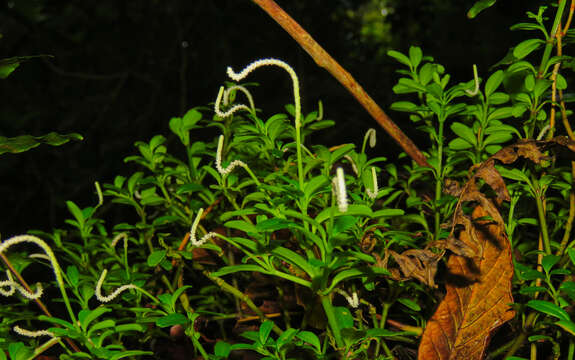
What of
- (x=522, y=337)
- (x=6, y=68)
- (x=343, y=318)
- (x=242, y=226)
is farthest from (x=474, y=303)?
(x=6, y=68)

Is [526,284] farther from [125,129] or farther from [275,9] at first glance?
[125,129]

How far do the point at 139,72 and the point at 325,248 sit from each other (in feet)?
10.5

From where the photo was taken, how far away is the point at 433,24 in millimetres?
4543

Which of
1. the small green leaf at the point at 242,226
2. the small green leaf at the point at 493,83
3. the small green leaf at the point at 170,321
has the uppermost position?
the small green leaf at the point at 242,226

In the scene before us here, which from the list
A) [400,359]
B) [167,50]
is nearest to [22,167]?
[167,50]

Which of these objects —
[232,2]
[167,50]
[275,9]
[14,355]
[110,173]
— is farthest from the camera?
[167,50]

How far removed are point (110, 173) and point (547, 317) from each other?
90.7 inches

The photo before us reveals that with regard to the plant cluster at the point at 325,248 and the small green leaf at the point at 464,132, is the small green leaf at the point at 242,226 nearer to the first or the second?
the plant cluster at the point at 325,248

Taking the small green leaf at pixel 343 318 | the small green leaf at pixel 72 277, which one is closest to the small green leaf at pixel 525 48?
the small green leaf at pixel 343 318

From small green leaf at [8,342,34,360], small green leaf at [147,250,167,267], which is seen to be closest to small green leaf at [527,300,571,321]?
small green leaf at [147,250,167,267]

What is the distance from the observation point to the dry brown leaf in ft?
2.10

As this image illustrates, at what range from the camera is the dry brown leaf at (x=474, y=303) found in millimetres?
641

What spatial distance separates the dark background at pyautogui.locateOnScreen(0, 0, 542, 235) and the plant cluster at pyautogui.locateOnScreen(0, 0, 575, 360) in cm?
111

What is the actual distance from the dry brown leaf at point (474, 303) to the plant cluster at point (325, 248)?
1cm
